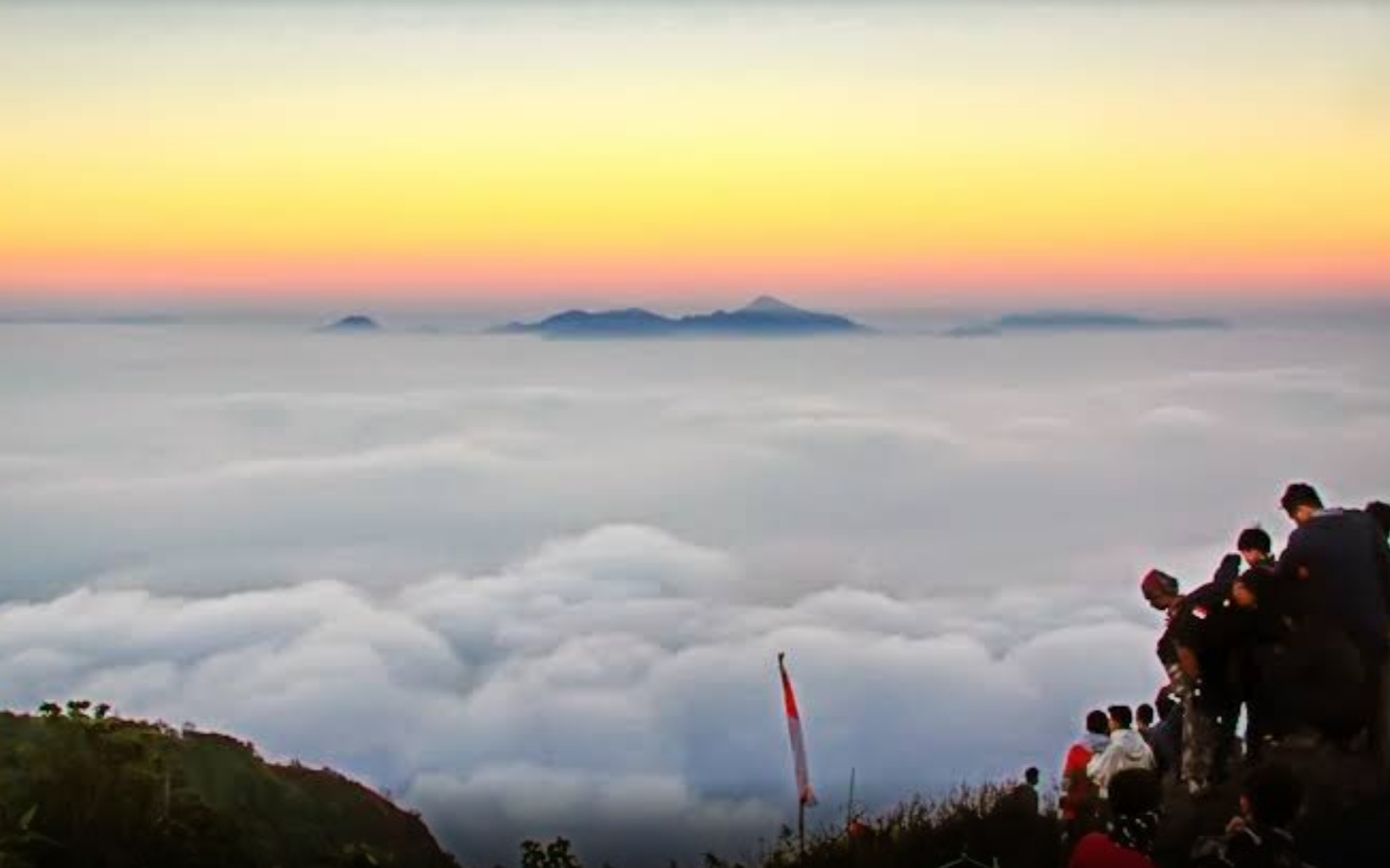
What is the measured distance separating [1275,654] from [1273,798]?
4.29m

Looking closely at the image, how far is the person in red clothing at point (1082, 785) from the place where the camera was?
991 cm

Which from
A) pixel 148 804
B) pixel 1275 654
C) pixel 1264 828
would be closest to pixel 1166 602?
pixel 1275 654

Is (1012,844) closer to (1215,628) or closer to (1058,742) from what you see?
(1215,628)

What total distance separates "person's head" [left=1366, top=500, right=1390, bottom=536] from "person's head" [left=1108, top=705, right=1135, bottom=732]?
6.76 feet

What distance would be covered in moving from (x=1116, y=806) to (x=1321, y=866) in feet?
12.3

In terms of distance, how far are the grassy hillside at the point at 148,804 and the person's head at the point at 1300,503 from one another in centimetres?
624

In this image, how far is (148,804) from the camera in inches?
395

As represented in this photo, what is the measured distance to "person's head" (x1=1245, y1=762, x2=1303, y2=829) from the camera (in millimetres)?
6633

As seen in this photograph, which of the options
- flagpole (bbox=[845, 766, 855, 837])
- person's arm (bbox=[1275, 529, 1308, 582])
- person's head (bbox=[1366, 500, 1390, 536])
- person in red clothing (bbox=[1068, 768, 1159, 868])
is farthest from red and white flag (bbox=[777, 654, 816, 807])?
person in red clothing (bbox=[1068, 768, 1159, 868])

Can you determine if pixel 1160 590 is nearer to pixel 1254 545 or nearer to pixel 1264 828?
pixel 1254 545

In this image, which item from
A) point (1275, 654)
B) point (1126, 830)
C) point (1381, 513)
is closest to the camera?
point (1126, 830)

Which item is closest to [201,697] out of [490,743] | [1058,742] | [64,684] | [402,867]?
[64,684]

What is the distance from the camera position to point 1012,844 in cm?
1129

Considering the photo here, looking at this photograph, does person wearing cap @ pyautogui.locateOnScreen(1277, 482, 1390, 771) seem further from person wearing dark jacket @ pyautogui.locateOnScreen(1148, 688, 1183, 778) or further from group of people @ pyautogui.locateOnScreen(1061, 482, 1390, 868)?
person wearing dark jacket @ pyautogui.locateOnScreen(1148, 688, 1183, 778)
